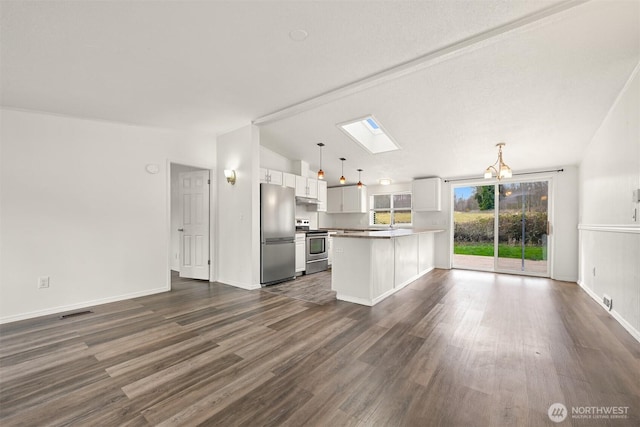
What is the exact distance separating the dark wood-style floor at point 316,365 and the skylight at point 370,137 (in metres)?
3.06

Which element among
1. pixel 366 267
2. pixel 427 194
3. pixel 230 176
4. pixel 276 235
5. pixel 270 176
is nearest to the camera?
pixel 366 267

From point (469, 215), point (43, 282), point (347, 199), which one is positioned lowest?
point (43, 282)

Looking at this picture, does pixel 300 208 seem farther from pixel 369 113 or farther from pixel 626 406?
pixel 626 406

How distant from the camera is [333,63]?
2.66m

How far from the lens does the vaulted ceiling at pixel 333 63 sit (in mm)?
1956

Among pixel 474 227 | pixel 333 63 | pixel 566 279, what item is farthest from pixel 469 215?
pixel 333 63

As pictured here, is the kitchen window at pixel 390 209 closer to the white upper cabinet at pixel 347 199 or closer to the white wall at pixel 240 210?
the white upper cabinet at pixel 347 199

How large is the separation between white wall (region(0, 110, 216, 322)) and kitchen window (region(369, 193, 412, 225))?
17.0ft

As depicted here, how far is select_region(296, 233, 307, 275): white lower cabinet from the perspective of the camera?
5309 millimetres

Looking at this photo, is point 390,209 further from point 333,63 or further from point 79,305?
point 79,305

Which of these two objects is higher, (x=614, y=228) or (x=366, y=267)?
(x=614, y=228)

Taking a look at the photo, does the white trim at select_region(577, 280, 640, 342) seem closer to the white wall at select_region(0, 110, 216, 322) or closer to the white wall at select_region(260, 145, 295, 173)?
the white wall at select_region(260, 145, 295, 173)

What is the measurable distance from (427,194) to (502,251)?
202 centimetres

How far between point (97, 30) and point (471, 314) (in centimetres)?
456
